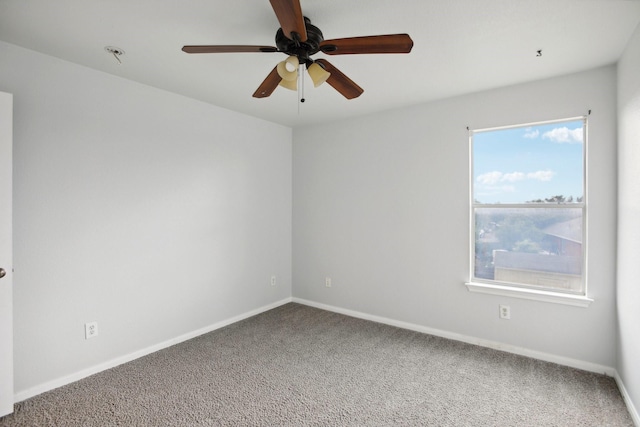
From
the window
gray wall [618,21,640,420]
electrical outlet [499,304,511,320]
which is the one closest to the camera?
gray wall [618,21,640,420]

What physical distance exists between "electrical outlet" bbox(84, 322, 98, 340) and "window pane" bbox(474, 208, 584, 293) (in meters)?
3.37

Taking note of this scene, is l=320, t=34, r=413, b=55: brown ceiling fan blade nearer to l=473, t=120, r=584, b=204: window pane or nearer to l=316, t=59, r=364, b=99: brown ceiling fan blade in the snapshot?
l=316, t=59, r=364, b=99: brown ceiling fan blade

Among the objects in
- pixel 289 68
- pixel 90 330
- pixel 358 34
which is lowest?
pixel 90 330

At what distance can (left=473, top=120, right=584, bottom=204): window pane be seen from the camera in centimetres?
276

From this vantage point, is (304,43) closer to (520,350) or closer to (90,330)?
(90,330)

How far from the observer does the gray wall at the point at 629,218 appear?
6.72 feet

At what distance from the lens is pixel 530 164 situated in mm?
2945

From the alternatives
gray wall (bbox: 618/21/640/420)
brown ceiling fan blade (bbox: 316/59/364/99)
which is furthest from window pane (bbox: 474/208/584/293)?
brown ceiling fan blade (bbox: 316/59/364/99)

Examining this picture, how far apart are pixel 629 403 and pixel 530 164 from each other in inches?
73.0

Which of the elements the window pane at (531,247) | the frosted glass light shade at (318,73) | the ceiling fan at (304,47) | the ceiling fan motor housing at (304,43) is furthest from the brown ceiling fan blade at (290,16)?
the window pane at (531,247)

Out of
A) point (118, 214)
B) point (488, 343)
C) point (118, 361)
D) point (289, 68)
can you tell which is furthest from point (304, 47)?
point (488, 343)

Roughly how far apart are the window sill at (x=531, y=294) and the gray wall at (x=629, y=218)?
0.86ft

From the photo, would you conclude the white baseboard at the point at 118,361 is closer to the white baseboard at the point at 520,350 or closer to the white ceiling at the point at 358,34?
the white baseboard at the point at 520,350

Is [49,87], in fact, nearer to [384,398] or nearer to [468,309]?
[384,398]
